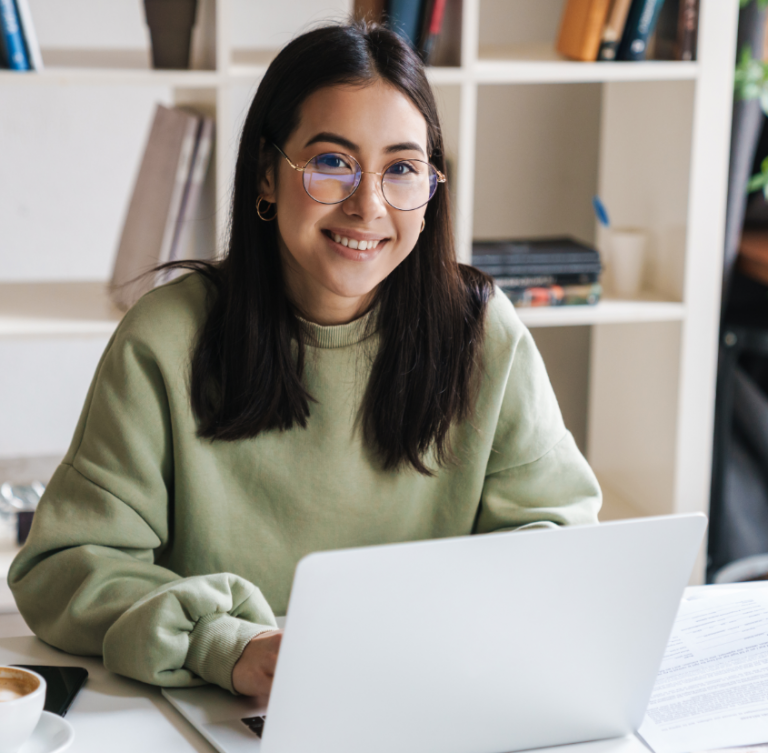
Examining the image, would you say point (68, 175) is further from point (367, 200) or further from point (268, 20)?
point (367, 200)

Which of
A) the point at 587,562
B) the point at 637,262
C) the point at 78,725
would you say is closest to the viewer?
the point at 587,562

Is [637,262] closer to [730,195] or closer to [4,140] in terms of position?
[730,195]

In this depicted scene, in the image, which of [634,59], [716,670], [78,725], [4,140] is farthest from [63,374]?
[716,670]

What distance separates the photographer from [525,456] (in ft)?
4.17

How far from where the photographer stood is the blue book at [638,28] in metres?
1.93

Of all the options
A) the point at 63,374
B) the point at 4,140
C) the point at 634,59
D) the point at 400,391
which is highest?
the point at 634,59

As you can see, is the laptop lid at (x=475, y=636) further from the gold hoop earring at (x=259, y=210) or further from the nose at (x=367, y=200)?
the gold hoop earring at (x=259, y=210)

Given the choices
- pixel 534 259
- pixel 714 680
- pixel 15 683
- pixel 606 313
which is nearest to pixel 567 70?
pixel 534 259

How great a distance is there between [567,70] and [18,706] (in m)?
1.57

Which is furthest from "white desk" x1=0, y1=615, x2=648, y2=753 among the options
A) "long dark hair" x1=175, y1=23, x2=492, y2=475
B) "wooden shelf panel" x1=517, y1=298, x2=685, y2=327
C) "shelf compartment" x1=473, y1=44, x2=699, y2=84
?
"shelf compartment" x1=473, y1=44, x2=699, y2=84

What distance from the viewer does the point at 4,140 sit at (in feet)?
7.23

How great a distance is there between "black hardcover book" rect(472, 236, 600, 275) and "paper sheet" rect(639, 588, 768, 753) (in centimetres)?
101

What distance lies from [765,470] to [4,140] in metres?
1.92

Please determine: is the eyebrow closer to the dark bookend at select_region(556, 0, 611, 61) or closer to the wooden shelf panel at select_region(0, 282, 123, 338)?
the wooden shelf panel at select_region(0, 282, 123, 338)
